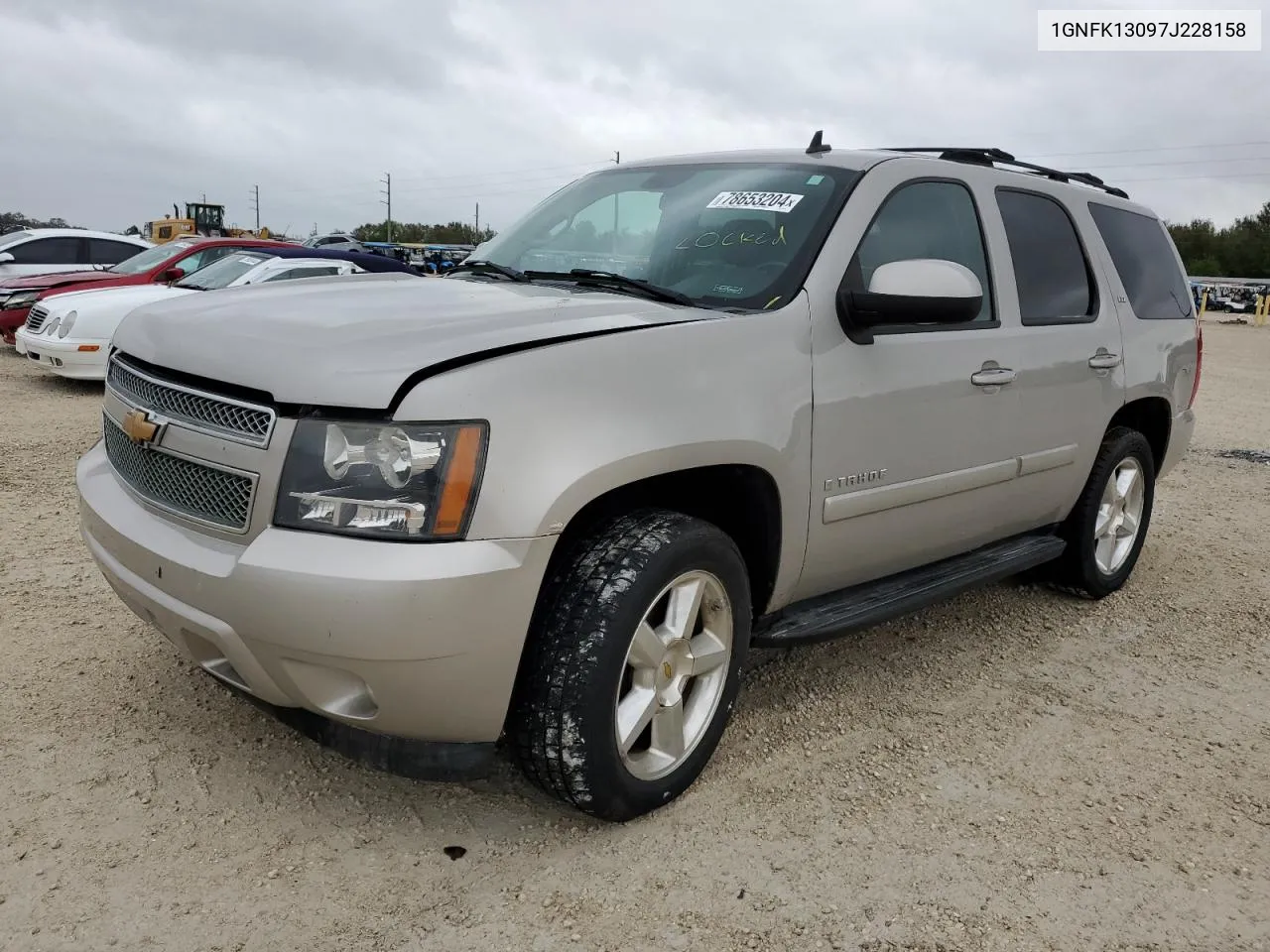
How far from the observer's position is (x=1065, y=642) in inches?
165

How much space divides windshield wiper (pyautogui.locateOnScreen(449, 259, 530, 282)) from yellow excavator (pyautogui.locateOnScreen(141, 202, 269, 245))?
35.5 m

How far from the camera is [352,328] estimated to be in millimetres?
2447

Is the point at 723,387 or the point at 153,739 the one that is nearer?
the point at 723,387

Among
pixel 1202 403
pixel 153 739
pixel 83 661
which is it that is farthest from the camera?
pixel 1202 403

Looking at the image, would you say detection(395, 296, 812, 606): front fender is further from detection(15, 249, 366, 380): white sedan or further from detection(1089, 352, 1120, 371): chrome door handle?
detection(15, 249, 366, 380): white sedan

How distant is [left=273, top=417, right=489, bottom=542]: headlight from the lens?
7.14 ft

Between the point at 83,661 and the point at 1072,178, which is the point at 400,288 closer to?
the point at 83,661

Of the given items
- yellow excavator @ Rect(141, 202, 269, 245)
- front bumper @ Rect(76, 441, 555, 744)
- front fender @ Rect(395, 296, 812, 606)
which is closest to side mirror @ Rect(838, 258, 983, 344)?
front fender @ Rect(395, 296, 812, 606)

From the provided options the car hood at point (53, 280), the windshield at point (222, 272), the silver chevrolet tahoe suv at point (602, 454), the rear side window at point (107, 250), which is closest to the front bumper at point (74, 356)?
the windshield at point (222, 272)

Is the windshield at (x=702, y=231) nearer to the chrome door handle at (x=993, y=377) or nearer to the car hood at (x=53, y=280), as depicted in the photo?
the chrome door handle at (x=993, y=377)

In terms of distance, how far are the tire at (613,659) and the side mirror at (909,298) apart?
2.60ft

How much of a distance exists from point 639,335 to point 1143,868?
1836 mm

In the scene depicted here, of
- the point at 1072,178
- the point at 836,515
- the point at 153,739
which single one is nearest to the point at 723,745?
the point at 836,515

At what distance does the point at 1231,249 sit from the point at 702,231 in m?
75.9
